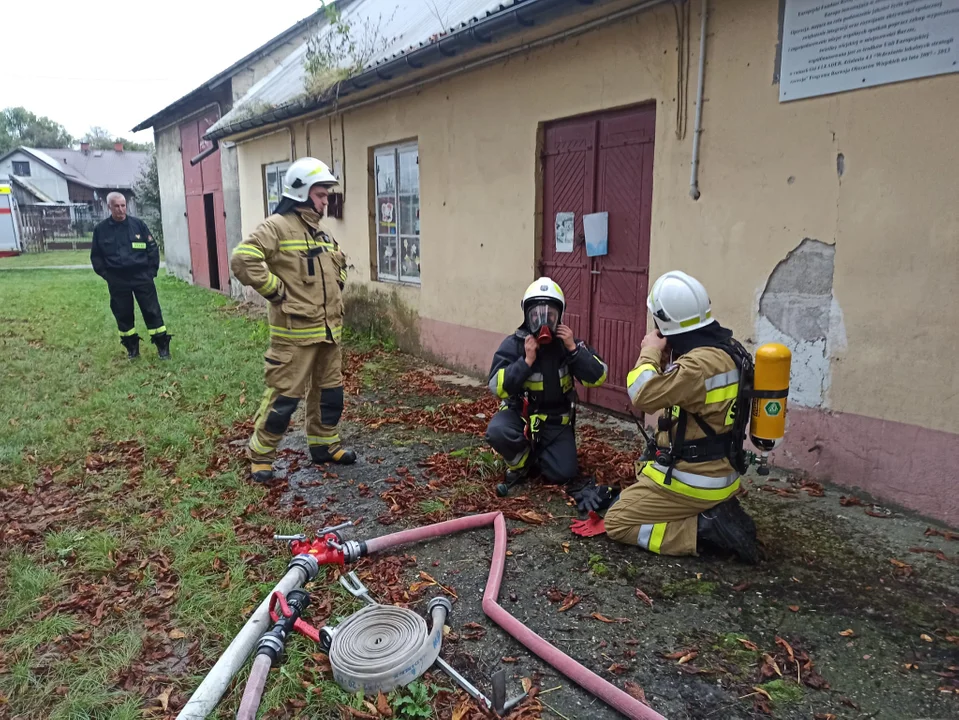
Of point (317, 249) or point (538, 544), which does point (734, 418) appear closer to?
point (538, 544)

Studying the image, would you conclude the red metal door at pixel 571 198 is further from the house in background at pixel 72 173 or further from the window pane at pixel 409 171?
the house in background at pixel 72 173

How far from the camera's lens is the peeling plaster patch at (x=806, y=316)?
14.3 ft

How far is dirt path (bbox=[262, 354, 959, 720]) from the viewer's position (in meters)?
2.61

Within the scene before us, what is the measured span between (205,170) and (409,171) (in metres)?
10.4

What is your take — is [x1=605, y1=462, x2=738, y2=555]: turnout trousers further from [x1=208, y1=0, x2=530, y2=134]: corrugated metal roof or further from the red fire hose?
[x1=208, y1=0, x2=530, y2=134]: corrugated metal roof

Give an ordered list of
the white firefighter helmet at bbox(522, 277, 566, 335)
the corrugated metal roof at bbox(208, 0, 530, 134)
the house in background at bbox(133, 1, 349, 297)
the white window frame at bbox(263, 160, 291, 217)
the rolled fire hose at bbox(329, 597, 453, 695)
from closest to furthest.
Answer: the rolled fire hose at bbox(329, 597, 453, 695) → the white firefighter helmet at bbox(522, 277, 566, 335) → the corrugated metal roof at bbox(208, 0, 530, 134) → the white window frame at bbox(263, 160, 291, 217) → the house in background at bbox(133, 1, 349, 297)

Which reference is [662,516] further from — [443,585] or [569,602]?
[443,585]

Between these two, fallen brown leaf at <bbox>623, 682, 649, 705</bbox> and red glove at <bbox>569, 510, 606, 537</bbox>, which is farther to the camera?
red glove at <bbox>569, 510, 606, 537</bbox>

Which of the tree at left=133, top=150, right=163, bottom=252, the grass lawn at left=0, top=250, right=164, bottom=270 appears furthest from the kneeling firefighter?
the grass lawn at left=0, top=250, right=164, bottom=270

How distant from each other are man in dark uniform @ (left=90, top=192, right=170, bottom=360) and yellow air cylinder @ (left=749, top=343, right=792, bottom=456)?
24.3 feet

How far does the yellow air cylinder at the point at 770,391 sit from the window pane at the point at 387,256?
7.10 m

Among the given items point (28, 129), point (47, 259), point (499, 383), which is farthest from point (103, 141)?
point (499, 383)

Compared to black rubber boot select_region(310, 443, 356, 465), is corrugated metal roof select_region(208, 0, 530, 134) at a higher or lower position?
higher

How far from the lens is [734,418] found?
3439 millimetres
